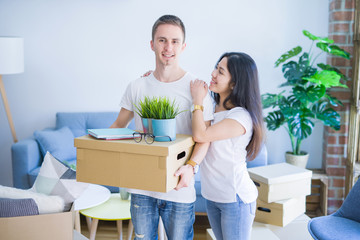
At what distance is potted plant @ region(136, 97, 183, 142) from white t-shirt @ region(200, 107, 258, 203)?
27 cm

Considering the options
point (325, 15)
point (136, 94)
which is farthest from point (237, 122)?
point (325, 15)

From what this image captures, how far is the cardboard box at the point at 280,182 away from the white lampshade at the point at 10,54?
2178mm

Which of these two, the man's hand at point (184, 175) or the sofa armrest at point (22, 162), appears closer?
the man's hand at point (184, 175)

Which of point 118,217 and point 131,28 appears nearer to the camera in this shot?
point 118,217

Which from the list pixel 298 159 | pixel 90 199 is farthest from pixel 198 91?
pixel 298 159

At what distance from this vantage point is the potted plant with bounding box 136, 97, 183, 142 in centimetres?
160

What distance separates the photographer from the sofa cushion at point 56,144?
3527 mm

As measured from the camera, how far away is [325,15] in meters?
3.81

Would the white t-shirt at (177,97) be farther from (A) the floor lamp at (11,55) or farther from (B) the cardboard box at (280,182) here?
(A) the floor lamp at (11,55)

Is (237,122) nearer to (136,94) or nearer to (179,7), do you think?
(136,94)

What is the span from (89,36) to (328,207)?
269cm

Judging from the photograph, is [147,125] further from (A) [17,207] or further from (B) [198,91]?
(A) [17,207]

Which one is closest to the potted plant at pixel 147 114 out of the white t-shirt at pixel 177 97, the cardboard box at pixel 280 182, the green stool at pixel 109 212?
the white t-shirt at pixel 177 97

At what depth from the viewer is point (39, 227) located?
155 cm
